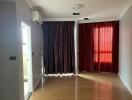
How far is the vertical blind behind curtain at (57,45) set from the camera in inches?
264

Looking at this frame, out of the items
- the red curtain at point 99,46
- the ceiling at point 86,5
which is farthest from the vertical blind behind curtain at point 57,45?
the ceiling at point 86,5

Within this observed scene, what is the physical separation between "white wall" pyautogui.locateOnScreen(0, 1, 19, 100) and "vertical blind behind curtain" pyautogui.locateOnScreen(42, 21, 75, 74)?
11.9 ft

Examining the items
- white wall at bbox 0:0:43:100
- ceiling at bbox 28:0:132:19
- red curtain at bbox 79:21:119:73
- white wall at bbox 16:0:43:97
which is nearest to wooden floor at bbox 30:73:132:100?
white wall at bbox 16:0:43:97

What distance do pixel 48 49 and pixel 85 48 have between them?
1.70m

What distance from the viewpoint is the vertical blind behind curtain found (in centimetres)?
670

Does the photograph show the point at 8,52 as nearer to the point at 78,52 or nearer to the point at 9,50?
the point at 9,50

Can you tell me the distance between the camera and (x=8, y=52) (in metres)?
3.07

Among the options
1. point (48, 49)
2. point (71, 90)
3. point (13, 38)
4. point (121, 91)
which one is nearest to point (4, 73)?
point (13, 38)

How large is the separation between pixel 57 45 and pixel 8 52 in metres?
3.74

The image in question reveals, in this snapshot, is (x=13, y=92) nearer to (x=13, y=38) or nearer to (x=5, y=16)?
(x=13, y=38)

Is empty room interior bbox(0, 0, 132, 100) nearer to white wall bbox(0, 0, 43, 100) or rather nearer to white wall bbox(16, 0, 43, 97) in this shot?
white wall bbox(16, 0, 43, 97)

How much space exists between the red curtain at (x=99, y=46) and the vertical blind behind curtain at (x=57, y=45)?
788 mm

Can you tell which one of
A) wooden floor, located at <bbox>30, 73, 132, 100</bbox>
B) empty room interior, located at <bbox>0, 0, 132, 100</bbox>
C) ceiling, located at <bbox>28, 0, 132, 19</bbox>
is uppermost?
ceiling, located at <bbox>28, 0, 132, 19</bbox>

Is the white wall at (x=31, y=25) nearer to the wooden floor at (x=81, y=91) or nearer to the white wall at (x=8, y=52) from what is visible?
the white wall at (x=8, y=52)
